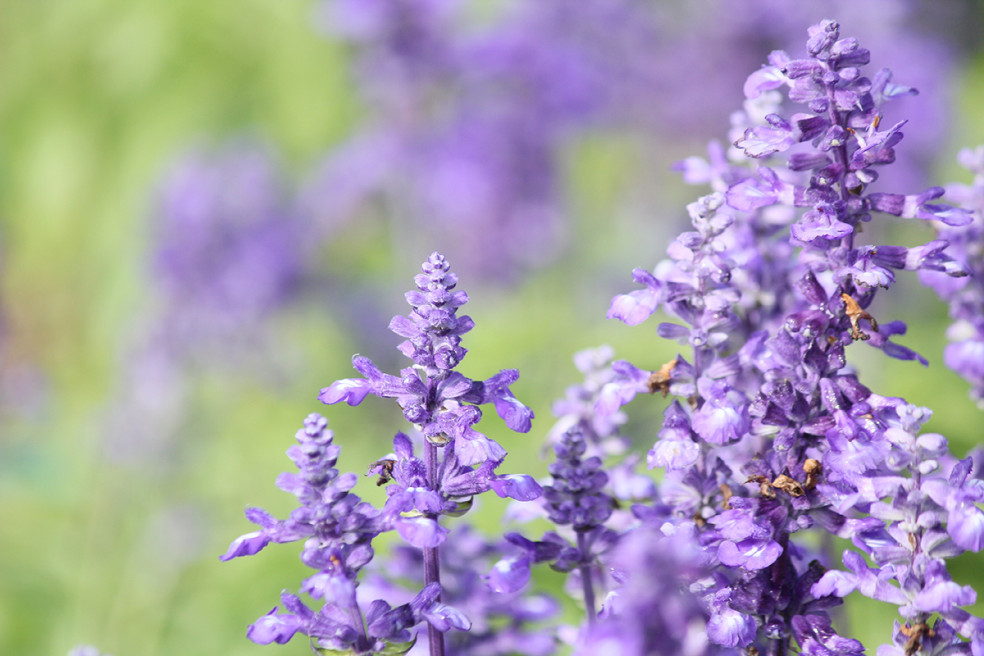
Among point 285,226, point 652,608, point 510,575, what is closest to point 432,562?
point 510,575

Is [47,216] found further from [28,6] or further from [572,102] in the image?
[572,102]

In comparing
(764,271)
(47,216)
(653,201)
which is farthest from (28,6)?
(764,271)

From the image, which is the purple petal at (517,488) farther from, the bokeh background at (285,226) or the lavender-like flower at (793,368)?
the bokeh background at (285,226)

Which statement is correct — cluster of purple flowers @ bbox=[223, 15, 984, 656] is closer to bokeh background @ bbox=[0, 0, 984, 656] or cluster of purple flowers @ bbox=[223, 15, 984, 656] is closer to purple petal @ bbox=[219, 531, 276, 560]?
purple petal @ bbox=[219, 531, 276, 560]

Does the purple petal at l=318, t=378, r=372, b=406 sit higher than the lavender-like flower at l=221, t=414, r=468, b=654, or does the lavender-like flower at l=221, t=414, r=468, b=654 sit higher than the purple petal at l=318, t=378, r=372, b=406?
the purple petal at l=318, t=378, r=372, b=406

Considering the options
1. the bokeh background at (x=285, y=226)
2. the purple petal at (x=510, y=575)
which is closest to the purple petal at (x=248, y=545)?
the purple petal at (x=510, y=575)

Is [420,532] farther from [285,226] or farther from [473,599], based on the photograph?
[285,226]

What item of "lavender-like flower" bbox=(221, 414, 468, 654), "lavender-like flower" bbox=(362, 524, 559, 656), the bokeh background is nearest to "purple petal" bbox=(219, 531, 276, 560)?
"lavender-like flower" bbox=(221, 414, 468, 654)
